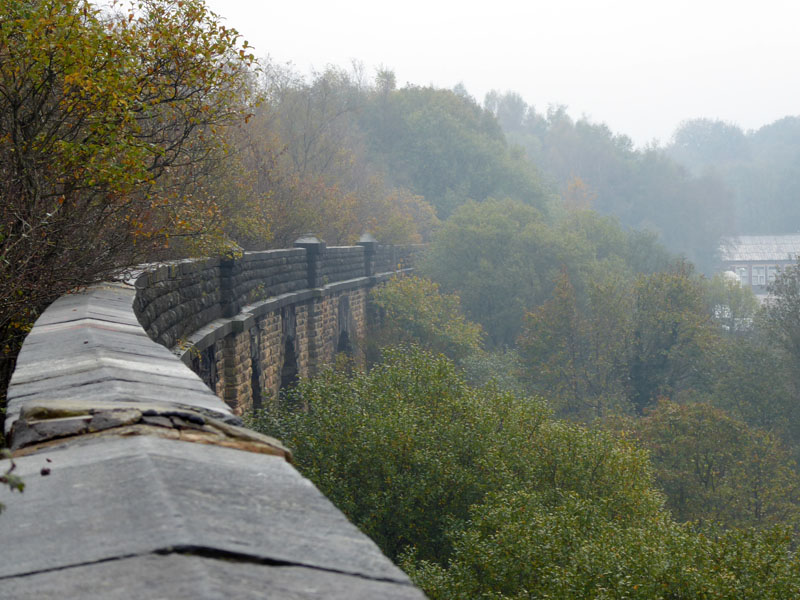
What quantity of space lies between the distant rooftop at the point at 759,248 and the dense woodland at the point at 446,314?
34947mm

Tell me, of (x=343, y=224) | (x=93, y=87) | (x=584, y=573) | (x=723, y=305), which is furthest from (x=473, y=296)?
(x=93, y=87)

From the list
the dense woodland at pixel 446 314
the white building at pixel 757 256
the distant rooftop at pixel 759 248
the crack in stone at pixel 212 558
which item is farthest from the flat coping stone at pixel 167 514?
the distant rooftop at pixel 759 248

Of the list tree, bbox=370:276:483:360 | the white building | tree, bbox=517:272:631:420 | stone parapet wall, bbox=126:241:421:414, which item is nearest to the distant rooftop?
the white building

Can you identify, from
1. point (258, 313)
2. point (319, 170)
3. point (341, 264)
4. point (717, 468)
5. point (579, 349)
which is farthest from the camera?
point (319, 170)

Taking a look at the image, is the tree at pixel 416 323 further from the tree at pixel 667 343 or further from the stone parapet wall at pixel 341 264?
the tree at pixel 667 343

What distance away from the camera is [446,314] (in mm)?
29297

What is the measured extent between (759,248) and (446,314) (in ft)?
216

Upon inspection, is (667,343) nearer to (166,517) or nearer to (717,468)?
(717,468)

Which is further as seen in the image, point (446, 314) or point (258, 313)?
point (446, 314)

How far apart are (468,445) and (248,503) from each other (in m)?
11.5

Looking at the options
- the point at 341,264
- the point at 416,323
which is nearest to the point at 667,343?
the point at 416,323

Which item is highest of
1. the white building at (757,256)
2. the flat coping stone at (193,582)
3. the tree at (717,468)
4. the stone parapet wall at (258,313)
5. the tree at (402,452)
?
the flat coping stone at (193,582)

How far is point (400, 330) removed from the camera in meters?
27.4

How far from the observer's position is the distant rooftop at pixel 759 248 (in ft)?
269
